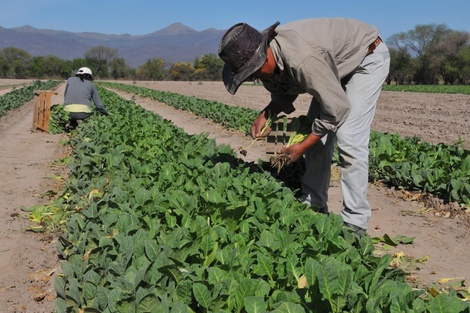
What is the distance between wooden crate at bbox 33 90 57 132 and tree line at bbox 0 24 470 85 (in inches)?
1922

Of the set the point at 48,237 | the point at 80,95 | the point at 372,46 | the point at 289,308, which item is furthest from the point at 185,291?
the point at 80,95

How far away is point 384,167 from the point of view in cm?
671

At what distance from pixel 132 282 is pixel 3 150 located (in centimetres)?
850

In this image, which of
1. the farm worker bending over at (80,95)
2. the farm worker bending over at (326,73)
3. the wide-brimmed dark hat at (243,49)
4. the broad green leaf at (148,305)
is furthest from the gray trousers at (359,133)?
the farm worker bending over at (80,95)

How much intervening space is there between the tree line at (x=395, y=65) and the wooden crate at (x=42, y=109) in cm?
4881

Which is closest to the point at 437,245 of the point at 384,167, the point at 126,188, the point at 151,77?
the point at 384,167

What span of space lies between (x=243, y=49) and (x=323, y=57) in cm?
54

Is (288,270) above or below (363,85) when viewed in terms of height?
below

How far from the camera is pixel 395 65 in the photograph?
7569 centimetres

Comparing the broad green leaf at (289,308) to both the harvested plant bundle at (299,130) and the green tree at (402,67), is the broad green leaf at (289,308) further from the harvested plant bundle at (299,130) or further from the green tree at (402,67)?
the green tree at (402,67)

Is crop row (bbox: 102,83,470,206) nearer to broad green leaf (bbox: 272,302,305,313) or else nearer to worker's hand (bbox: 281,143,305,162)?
worker's hand (bbox: 281,143,305,162)

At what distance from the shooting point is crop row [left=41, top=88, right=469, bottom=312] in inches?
88.3

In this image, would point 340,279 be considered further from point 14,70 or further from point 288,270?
point 14,70

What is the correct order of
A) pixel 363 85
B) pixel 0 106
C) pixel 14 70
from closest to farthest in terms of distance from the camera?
pixel 363 85, pixel 0 106, pixel 14 70
